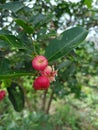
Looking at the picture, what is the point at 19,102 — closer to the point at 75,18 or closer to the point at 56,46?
the point at 75,18

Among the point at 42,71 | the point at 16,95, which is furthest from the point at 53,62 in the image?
the point at 16,95

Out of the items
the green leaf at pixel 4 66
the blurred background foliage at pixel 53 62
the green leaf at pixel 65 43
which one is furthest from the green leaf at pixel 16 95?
the green leaf at pixel 65 43

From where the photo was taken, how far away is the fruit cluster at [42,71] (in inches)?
32.2

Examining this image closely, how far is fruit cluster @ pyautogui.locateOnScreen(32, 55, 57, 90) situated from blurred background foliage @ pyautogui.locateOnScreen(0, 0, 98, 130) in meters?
0.02

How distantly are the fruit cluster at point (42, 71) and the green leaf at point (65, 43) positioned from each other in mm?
29

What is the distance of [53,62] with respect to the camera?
976 millimetres

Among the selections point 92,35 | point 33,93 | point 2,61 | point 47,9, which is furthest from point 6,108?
point 2,61

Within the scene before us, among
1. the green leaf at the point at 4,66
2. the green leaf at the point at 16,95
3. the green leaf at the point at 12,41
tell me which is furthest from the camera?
the green leaf at the point at 16,95

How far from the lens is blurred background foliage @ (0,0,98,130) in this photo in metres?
0.91

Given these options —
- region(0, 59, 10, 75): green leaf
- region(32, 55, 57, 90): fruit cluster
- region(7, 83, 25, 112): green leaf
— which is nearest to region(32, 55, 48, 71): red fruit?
region(32, 55, 57, 90): fruit cluster

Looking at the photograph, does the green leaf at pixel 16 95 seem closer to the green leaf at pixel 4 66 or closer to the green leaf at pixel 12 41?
the green leaf at pixel 4 66

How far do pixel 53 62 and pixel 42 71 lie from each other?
0.12 metres

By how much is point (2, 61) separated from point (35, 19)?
159 mm

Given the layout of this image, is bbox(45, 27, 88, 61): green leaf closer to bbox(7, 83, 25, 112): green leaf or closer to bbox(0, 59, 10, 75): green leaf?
bbox(0, 59, 10, 75): green leaf
